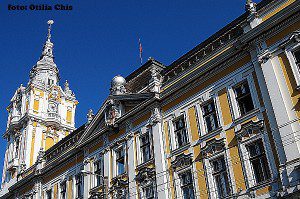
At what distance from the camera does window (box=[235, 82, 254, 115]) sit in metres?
22.4

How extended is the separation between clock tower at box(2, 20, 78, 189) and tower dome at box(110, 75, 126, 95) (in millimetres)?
17017

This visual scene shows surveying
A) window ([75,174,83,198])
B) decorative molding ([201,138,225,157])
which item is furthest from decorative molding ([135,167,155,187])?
window ([75,174,83,198])

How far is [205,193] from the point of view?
22234 millimetres

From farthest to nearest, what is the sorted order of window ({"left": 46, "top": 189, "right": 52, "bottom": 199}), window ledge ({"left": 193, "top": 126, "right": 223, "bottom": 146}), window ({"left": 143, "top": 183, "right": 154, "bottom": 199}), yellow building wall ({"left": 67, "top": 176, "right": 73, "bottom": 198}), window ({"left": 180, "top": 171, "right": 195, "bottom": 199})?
window ({"left": 46, "top": 189, "right": 52, "bottom": 199}) < yellow building wall ({"left": 67, "top": 176, "right": 73, "bottom": 198}) < window ({"left": 143, "top": 183, "right": 154, "bottom": 199}) < window ({"left": 180, "top": 171, "right": 195, "bottom": 199}) < window ledge ({"left": 193, "top": 126, "right": 223, "bottom": 146})

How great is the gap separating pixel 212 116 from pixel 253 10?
21.3 feet

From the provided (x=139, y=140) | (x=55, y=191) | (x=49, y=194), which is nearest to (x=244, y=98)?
(x=139, y=140)

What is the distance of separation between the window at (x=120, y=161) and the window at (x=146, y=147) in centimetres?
197

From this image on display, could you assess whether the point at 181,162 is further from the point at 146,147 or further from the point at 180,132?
the point at 146,147

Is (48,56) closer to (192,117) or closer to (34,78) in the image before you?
(34,78)

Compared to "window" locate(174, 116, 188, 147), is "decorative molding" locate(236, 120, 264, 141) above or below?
below

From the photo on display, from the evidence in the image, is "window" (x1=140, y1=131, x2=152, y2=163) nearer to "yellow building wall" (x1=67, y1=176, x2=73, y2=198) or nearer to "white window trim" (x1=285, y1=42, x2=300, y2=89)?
"yellow building wall" (x1=67, y1=176, x2=73, y2=198)

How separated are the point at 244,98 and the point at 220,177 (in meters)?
4.47

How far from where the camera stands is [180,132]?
1011 inches

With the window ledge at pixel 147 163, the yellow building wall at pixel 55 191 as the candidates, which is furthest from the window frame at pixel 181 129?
the yellow building wall at pixel 55 191
